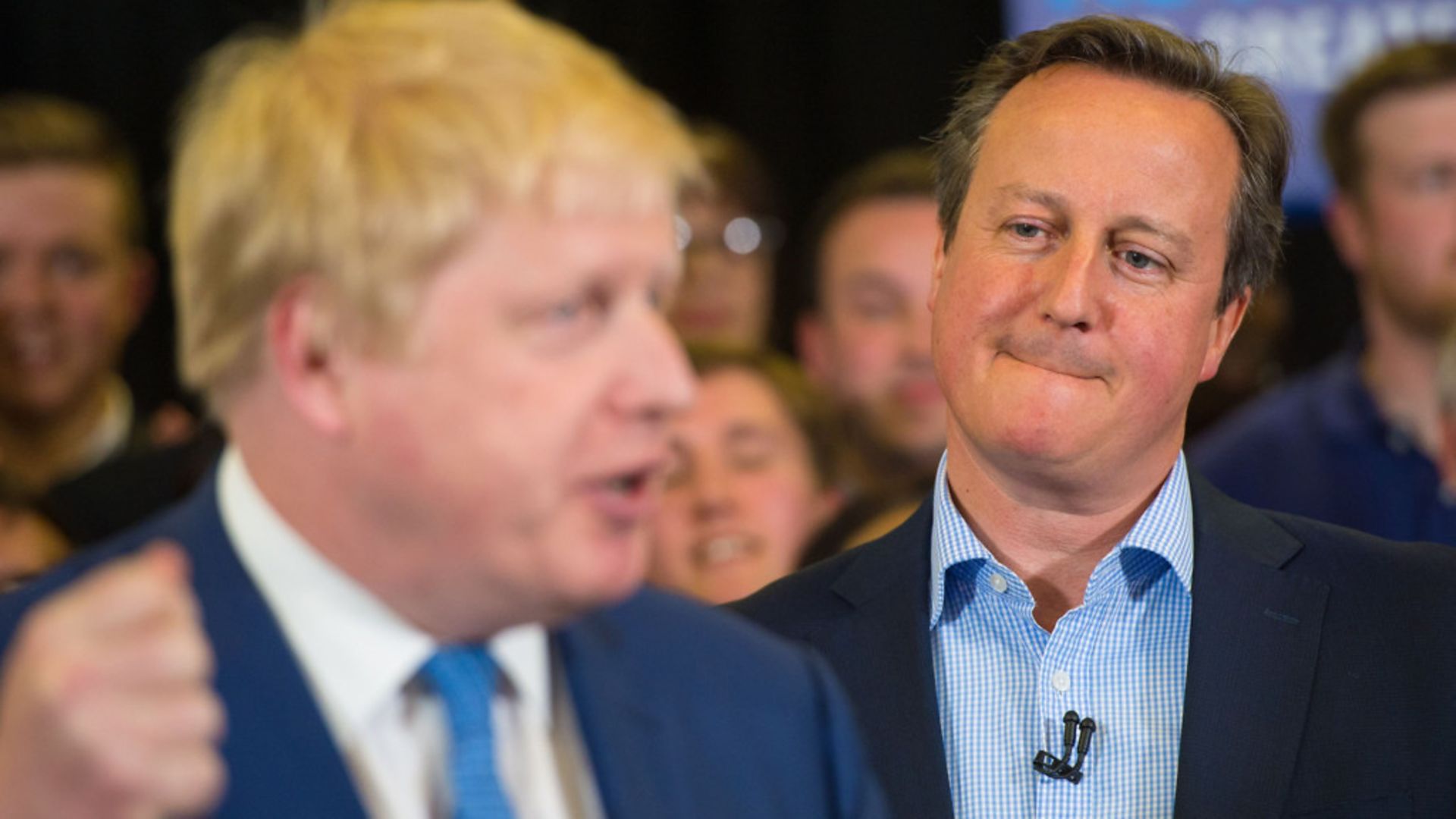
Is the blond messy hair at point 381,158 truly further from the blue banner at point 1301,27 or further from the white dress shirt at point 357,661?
the blue banner at point 1301,27

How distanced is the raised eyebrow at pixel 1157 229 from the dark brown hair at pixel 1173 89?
129mm

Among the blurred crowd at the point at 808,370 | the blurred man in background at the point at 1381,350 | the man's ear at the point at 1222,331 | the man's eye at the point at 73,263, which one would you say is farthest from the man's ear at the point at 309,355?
the man's eye at the point at 73,263

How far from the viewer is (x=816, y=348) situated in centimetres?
453

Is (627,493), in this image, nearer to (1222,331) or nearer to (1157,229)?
(1157,229)

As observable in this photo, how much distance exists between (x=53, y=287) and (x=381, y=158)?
3.44 m

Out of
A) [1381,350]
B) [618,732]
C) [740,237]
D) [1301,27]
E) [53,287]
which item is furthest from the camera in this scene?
[1301,27]

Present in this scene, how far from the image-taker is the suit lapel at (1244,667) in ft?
6.73

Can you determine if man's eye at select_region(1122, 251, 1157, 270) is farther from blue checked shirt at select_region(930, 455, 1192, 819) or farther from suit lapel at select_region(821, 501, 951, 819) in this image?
suit lapel at select_region(821, 501, 951, 819)

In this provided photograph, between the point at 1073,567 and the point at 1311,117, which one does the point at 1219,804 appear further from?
the point at 1311,117

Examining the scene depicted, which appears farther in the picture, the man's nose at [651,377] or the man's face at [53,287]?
the man's face at [53,287]

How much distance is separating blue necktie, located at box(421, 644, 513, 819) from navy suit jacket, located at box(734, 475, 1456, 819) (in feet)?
2.46

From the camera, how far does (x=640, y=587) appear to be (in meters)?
1.73

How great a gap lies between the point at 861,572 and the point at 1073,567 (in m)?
0.26

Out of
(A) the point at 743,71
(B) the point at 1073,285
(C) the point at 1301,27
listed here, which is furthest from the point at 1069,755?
(A) the point at 743,71
